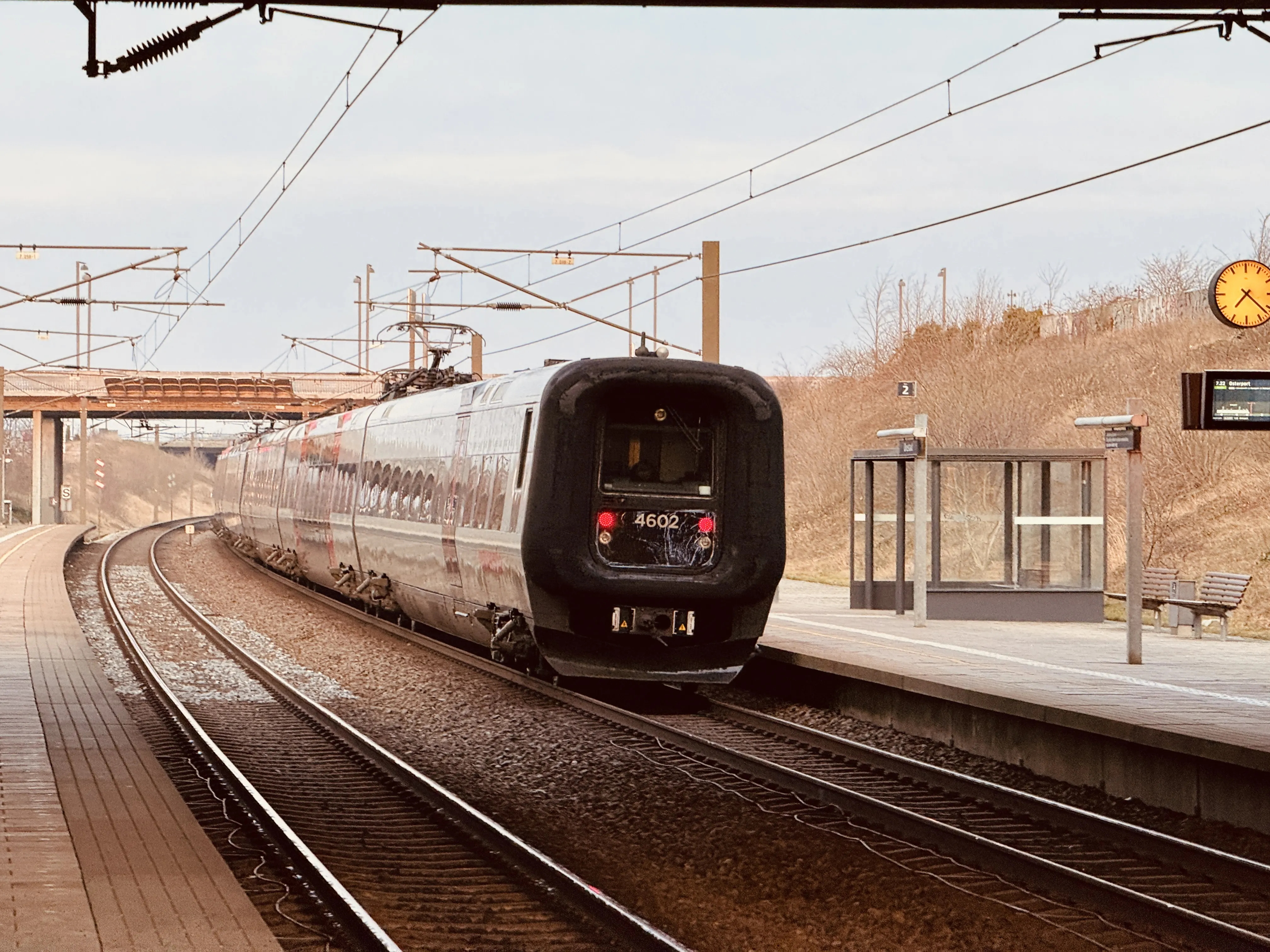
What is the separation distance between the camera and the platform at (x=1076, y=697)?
10.1 m

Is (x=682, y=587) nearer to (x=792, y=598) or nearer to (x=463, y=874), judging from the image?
(x=463, y=874)

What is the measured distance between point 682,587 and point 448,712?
2.53 m

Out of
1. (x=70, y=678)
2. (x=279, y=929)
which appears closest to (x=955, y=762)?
(x=279, y=929)

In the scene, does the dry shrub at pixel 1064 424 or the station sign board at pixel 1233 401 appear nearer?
the station sign board at pixel 1233 401

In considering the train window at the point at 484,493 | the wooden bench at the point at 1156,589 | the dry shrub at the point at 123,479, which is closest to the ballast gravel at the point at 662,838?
the train window at the point at 484,493

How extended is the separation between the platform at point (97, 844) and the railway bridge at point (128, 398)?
2260 inches

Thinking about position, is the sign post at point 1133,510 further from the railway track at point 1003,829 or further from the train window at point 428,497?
the train window at point 428,497

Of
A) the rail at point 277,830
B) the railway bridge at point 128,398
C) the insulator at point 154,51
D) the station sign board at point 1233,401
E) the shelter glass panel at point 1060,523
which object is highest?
the railway bridge at point 128,398

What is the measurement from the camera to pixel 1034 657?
15500 mm

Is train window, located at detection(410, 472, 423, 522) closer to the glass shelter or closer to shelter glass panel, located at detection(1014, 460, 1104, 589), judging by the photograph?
the glass shelter

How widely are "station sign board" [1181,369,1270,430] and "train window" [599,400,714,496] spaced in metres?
4.02

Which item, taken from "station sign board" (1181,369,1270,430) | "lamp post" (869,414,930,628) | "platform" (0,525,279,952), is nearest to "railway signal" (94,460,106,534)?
"lamp post" (869,414,930,628)

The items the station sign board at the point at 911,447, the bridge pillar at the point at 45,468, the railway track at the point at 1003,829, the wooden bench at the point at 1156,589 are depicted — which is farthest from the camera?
the bridge pillar at the point at 45,468

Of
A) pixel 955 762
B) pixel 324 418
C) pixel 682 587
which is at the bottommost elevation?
pixel 955 762
